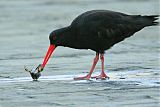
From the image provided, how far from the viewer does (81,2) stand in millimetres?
34906

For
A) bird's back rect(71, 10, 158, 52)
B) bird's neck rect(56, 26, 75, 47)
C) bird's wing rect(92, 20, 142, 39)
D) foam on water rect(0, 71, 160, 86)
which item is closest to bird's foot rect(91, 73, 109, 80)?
foam on water rect(0, 71, 160, 86)

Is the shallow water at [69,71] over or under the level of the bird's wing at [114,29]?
under

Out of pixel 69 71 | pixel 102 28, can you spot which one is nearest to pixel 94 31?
pixel 102 28

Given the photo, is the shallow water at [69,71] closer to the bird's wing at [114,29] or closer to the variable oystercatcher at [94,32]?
the variable oystercatcher at [94,32]

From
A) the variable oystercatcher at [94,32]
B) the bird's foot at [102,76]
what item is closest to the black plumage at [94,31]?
the variable oystercatcher at [94,32]

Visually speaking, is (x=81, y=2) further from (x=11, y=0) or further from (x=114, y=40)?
(x=114, y=40)

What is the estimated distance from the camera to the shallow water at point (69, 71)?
1051 cm

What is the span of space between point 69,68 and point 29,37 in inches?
266

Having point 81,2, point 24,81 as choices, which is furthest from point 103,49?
point 81,2

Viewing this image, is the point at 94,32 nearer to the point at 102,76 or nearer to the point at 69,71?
the point at 102,76

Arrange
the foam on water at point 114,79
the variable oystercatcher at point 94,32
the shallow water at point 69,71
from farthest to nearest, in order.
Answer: the variable oystercatcher at point 94,32 → the foam on water at point 114,79 → the shallow water at point 69,71

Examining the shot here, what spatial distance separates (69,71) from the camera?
1394 cm

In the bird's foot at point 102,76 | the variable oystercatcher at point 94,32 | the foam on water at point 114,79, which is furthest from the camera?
the variable oystercatcher at point 94,32

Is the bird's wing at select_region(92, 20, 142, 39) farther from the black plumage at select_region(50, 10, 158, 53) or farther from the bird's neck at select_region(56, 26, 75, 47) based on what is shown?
the bird's neck at select_region(56, 26, 75, 47)
